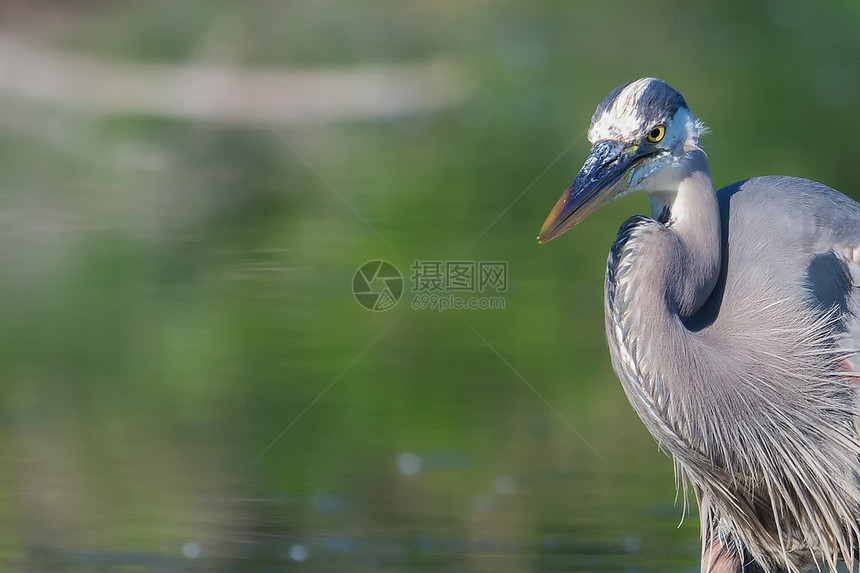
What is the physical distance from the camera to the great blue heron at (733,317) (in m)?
3.49

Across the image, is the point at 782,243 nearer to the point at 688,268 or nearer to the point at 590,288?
the point at 688,268

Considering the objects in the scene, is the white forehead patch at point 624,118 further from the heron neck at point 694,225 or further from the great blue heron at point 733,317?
the heron neck at point 694,225

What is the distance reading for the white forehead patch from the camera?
11.5 feet

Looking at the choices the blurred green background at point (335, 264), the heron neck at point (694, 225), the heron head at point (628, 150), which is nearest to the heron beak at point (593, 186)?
the heron head at point (628, 150)

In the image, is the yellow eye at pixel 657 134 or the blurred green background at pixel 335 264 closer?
the yellow eye at pixel 657 134

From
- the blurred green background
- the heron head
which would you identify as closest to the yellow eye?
the heron head

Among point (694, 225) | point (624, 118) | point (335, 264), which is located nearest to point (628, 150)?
point (624, 118)

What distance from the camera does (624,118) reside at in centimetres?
354

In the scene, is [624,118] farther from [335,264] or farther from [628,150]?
[335,264]

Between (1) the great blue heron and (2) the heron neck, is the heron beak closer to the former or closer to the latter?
(1) the great blue heron

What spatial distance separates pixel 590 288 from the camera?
754 cm

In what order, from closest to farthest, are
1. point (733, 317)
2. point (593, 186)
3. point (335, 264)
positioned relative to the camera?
point (593, 186) → point (733, 317) → point (335, 264)

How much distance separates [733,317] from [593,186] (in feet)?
1.93

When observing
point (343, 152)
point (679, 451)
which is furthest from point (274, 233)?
point (679, 451)
